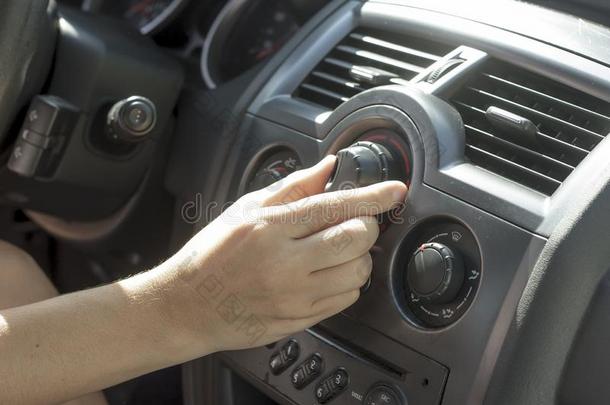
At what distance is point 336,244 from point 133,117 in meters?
0.53

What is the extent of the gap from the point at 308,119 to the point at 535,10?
1.17ft

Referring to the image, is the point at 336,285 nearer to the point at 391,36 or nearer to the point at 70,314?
the point at 70,314

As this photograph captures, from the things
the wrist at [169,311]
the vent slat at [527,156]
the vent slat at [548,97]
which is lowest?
the wrist at [169,311]

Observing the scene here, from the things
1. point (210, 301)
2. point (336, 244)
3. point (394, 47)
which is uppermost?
point (394, 47)

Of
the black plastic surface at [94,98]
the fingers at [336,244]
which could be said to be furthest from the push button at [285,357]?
the black plastic surface at [94,98]

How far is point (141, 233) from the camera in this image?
1.66 m

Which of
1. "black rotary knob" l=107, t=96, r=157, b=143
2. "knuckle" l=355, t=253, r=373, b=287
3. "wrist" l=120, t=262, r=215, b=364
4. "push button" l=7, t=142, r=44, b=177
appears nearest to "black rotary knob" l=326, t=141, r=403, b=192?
"knuckle" l=355, t=253, r=373, b=287

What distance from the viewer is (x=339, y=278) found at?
982 millimetres

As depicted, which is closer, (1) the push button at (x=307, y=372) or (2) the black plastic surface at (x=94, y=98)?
(1) the push button at (x=307, y=372)

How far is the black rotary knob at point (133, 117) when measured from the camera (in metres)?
1.35

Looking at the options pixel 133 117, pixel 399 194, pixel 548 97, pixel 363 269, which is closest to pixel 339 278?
pixel 363 269

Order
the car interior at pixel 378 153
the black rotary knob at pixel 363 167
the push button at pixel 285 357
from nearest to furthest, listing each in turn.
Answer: the car interior at pixel 378 153 → the black rotary knob at pixel 363 167 → the push button at pixel 285 357

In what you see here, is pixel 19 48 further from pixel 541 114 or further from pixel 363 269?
pixel 541 114

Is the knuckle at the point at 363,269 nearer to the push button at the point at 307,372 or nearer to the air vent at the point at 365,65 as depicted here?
the push button at the point at 307,372
